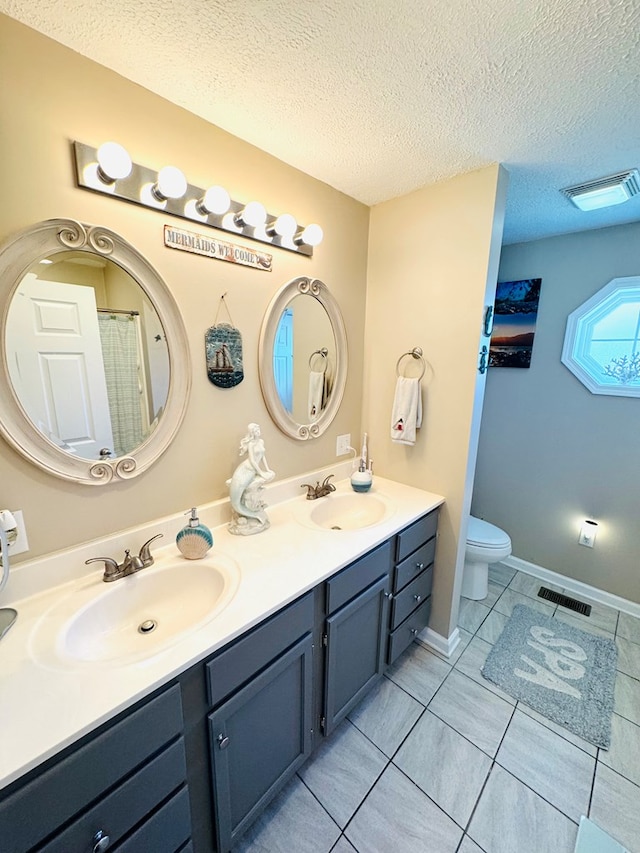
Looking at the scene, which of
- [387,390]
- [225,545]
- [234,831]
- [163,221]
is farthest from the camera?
Answer: [387,390]

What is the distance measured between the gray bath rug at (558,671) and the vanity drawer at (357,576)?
3.10 ft

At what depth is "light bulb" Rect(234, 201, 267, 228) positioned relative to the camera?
4.07 ft

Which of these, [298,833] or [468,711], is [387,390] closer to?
[468,711]

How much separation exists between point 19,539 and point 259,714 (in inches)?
33.5

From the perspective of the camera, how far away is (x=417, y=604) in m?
1.71

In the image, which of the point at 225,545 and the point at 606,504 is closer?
the point at 225,545

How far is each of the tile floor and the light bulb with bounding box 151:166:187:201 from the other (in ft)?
6.82

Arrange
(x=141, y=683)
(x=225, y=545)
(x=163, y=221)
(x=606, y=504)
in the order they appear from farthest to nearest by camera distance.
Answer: (x=606, y=504) → (x=225, y=545) → (x=163, y=221) → (x=141, y=683)

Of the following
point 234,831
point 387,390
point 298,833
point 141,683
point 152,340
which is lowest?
point 298,833

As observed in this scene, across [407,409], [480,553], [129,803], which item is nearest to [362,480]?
[407,409]

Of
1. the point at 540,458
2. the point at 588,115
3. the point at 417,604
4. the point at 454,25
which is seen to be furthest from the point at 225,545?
the point at 540,458

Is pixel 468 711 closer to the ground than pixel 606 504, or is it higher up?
closer to the ground

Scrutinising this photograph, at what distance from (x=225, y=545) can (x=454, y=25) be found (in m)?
1.61

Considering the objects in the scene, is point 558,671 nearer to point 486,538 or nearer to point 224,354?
point 486,538
